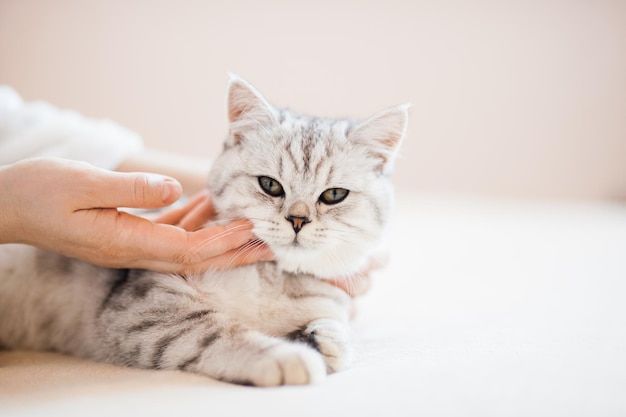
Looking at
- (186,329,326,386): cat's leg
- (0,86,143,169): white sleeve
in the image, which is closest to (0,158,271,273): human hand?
(186,329,326,386): cat's leg

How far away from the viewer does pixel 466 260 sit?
2.12 metres

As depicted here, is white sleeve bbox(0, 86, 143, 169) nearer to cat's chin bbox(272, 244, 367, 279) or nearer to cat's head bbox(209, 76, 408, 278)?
cat's head bbox(209, 76, 408, 278)

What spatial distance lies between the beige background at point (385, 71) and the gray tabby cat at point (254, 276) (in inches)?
97.6

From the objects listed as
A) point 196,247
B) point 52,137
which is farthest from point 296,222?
point 52,137

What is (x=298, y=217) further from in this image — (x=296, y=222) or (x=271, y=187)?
(x=271, y=187)

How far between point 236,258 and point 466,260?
1.20m

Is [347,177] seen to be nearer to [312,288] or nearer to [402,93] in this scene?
[312,288]

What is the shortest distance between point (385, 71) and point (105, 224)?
3071 mm

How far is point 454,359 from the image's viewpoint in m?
1.08

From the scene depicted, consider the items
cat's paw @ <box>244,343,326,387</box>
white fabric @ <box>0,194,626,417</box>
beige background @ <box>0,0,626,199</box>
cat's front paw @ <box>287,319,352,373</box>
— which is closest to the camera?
white fabric @ <box>0,194,626,417</box>

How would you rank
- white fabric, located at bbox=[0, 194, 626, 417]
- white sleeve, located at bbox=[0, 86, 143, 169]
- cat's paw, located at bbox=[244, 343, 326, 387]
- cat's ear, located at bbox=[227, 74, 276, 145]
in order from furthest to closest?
white sleeve, located at bbox=[0, 86, 143, 169] → cat's ear, located at bbox=[227, 74, 276, 145] → cat's paw, located at bbox=[244, 343, 326, 387] → white fabric, located at bbox=[0, 194, 626, 417]

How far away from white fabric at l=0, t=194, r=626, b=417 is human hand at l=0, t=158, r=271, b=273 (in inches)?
11.3

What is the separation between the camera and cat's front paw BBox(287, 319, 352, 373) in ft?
3.77

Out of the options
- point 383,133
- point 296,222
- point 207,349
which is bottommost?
point 207,349
